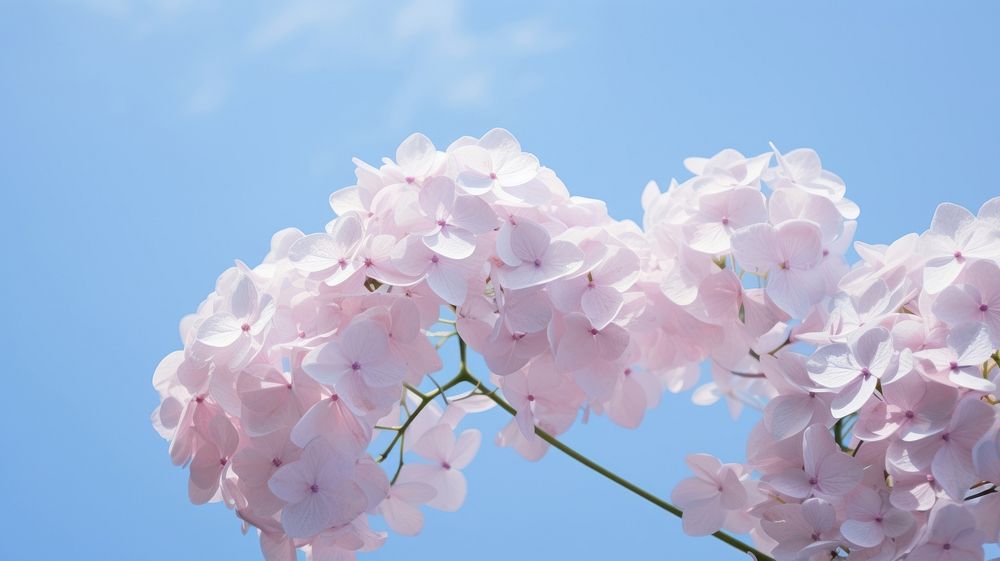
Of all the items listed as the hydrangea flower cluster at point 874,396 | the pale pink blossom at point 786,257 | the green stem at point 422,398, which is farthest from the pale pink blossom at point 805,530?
the green stem at point 422,398

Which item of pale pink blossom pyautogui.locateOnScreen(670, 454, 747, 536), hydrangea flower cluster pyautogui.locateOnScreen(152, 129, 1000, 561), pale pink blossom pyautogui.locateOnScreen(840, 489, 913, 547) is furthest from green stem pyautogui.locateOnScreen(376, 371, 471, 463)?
pale pink blossom pyautogui.locateOnScreen(840, 489, 913, 547)

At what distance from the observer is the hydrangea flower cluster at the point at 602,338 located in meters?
0.69

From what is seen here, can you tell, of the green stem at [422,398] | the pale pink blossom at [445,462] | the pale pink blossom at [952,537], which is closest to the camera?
the pale pink blossom at [952,537]

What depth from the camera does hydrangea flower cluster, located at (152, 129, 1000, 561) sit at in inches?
27.3

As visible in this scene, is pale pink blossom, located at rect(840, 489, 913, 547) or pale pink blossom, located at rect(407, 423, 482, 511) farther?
pale pink blossom, located at rect(407, 423, 482, 511)

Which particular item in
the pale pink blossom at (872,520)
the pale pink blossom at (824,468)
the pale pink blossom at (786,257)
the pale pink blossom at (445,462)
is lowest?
the pale pink blossom at (872,520)

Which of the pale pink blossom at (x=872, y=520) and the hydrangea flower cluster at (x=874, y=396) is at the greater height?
the hydrangea flower cluster at (x=874, y=396)

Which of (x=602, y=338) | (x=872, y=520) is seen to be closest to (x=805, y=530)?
(x=872, y=520)

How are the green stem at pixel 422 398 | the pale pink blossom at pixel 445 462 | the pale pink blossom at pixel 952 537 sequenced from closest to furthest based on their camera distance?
the pale pink blossom at pixel 952 537 < the green stem at pixel 422 398 < the pale pink blossom at pixel 445 462

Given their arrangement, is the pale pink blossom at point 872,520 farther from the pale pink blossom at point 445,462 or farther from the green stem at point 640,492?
the pale pink blossom at point 445,462

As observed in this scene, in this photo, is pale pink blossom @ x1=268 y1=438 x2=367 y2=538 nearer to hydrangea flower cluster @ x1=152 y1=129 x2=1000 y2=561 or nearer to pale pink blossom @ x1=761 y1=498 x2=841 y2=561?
hydrangea flower cluster @ x1=152 y1=129 x2=1000 y2=561

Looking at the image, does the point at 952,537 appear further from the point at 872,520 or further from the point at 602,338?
the point at 602,338

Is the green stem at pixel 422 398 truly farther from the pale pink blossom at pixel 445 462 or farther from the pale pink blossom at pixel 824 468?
the pale pink blossom at pixel 824 468

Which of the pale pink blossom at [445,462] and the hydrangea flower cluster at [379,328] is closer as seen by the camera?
the hydrangea flower cluster at [379,328]
